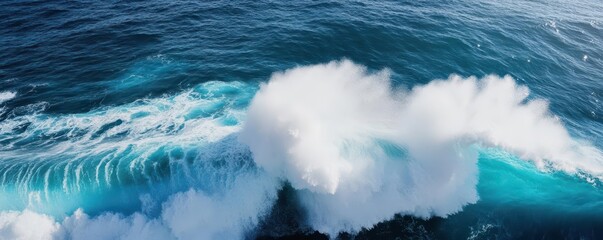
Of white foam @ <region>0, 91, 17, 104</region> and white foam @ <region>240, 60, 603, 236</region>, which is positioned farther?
white foam @ <region>0, 91, 17, 104</region>

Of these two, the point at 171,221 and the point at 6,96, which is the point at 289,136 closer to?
the point at 171,221

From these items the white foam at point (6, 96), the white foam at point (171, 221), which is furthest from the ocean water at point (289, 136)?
the white foam at point (6, 96)

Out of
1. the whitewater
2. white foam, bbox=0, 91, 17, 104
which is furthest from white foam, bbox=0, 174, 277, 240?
white foam, bbox=0, 91, 17, 104

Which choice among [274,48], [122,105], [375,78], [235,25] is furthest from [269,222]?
[235,25]

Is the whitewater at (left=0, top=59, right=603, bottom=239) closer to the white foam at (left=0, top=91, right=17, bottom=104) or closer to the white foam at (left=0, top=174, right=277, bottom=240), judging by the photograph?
the white foam at (left=0, top=174, right=277, bottom=240)

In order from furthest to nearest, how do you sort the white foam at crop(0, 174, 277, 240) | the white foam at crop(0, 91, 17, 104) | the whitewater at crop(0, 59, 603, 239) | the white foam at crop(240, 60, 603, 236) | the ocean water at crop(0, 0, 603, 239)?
the white foam at crop(0, 91, 17, 104), the white foam at crop(240, 60, 603, 236), the ocean water at crop(0, 0, 603, 239), the whitewater at crop(0, 59, 603, 239), the white foam at crop(0, 174, 277, 240)

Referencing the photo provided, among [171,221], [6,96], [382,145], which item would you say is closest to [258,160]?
[171,221]

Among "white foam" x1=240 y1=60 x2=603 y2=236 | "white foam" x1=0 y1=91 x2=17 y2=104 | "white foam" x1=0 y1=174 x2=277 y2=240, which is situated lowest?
"white foam" x1=0 y1=174 x2=277 y2=240

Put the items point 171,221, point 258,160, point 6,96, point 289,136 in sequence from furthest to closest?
point 6,96
point 258,160
point 289,136
point 171,221
